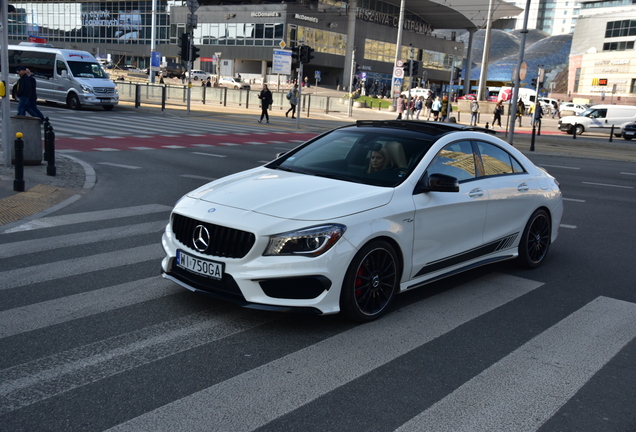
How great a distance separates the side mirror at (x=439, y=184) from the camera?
5398mm

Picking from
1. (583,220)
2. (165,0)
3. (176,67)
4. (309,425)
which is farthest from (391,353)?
(165,0)

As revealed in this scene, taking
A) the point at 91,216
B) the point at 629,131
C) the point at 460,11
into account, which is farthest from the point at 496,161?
the point at 460,11

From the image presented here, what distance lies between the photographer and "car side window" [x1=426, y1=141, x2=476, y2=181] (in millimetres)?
5832

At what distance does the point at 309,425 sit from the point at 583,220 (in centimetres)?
821

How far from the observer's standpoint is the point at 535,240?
279 inches

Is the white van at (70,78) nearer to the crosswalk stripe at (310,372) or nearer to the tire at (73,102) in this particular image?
the tire at (73,102)

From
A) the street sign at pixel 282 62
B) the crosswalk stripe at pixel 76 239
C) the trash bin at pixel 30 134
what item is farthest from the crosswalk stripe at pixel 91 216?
the street sign at pixel 282 62

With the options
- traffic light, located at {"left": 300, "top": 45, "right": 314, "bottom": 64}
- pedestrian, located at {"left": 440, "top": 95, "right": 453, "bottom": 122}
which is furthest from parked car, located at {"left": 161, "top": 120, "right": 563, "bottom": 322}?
pedestrian, located at {"left": 440, "top": 95, "right": 453, "bottom": 122}

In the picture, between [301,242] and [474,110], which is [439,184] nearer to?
[301,242]

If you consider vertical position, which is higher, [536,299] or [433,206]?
[433,206]

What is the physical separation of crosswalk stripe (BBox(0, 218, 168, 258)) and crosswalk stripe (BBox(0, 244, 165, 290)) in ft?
2.08

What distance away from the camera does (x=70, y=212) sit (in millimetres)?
9086

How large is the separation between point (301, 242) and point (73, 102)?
2959cm

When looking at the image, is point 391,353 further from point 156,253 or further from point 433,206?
point 156,253
